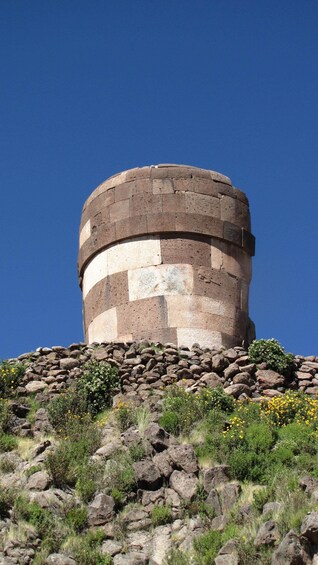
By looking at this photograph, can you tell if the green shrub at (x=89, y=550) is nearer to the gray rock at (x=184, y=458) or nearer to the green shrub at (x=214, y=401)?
the gray rock at (x=184, y=458)

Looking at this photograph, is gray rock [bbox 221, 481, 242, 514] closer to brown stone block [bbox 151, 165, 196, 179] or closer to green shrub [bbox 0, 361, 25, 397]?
green shrub [bbox 0, 361, 25, 397]

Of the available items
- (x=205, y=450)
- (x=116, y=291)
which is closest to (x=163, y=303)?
(x=116, y=291)

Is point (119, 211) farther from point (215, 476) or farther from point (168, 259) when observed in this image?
point (215, 476)

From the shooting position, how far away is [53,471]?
1372cm

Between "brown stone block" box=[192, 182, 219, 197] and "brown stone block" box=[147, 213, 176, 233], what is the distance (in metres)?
0.87

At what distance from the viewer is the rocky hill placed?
1209 centimetres

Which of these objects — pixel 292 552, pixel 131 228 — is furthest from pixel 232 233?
pixel 292 552

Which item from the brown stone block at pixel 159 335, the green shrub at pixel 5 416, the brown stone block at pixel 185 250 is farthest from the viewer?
the brown stone block at pixel 185 250

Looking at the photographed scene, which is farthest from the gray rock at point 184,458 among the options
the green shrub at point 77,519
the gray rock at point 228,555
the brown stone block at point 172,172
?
the brown stone block at point 172,172

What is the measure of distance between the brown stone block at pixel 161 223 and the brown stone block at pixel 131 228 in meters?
0.12

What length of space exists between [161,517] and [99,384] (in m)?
4.33

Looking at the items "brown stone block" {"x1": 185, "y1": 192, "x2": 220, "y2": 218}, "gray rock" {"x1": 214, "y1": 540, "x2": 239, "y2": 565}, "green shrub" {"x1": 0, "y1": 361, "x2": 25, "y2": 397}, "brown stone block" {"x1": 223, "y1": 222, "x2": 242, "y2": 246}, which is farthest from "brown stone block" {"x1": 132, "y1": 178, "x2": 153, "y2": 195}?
"gray rock" {"x1": 214, "y1": 540, "x2": 239, "y2": 565}

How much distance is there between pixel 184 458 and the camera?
1403 centimetres

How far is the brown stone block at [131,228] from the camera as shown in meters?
19.6
